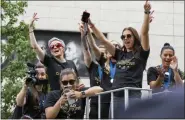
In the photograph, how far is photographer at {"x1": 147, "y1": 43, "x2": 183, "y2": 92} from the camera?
7.16 metres

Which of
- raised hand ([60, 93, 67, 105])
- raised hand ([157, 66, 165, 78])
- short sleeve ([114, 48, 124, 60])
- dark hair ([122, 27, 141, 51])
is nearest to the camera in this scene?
raised hand ([60, 93, 67, 105])

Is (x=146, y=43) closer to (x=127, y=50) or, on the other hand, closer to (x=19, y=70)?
(x=127, y=50)

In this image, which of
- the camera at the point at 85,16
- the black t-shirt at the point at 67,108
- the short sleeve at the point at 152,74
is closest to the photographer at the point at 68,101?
the black t-shirt at the point at 67,108

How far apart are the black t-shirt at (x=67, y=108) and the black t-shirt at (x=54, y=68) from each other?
2.81 feet

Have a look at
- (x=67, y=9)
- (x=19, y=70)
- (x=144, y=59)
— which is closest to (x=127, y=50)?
(x=144, y=59)

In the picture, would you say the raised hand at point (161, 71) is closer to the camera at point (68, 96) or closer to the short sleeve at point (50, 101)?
the camera at point (68, 96)

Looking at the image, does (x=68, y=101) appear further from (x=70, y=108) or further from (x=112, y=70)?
(x=112, y=70)

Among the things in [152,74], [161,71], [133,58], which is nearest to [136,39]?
[133,58]

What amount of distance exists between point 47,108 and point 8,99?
7882mm

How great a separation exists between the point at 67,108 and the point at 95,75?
39.0 inches

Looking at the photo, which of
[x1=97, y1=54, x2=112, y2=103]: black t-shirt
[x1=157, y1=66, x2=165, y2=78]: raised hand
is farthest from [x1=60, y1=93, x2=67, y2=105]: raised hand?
[x1=157, y1=66, x2=165, y2=78]: raised hand

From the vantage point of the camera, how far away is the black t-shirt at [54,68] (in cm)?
773

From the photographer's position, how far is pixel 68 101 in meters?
6.53

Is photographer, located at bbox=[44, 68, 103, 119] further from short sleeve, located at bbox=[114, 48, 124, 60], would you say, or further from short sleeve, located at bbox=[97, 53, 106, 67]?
short sleeve, located at bbox=[97, 53, 106, 67]
